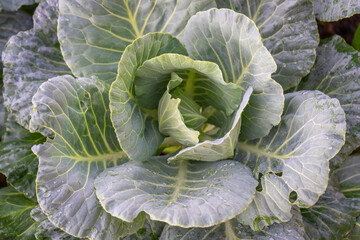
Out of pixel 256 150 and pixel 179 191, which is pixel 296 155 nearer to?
pixel 256 150

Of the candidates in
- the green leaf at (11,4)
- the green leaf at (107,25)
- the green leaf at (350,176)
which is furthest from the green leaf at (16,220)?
the green leaf at (350,176)

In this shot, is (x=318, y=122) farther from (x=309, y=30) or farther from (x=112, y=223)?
(x=112, y=223)

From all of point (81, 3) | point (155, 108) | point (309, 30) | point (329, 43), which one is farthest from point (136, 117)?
point (329, 43)

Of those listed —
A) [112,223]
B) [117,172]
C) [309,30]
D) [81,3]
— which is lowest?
[112,223]

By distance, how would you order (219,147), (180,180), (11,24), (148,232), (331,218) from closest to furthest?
(219,147) → (180,180) → (148,232) → (331,218) → (11,24)

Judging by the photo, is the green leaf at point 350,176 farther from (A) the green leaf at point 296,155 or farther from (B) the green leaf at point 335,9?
(B) the green leaf at point 335,9

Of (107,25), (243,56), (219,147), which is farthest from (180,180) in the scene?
(107,25)

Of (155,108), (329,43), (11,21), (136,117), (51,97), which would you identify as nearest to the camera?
(51,97)

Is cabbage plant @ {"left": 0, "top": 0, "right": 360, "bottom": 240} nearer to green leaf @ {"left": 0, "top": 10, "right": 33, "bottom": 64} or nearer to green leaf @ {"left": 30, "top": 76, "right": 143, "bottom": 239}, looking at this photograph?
green leaf @ {"left": 30, "top": 76, "right": 143, "bottom": 239}
